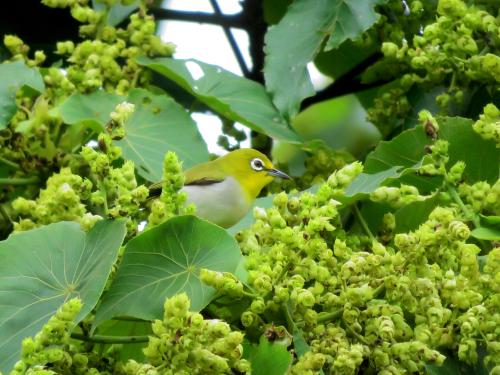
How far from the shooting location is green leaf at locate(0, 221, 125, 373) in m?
2.24

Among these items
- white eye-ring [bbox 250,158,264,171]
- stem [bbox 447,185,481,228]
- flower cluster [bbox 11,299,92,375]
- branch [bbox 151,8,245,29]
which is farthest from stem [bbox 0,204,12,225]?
stem [bbox 447,185,481,228]

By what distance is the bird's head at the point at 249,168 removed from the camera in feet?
12.3

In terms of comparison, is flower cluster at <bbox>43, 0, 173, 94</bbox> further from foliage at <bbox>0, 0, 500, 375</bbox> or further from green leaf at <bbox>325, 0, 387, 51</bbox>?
green leaf at <bbox>325, 0, 387, 51</bbox>

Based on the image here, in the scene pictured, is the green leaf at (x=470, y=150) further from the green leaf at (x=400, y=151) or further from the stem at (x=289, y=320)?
the stem at (x=289, y=320)

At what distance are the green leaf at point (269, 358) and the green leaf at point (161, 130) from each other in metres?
1.41

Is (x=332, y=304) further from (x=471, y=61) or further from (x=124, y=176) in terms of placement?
(x=471, y=61)

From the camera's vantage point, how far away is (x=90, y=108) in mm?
3381

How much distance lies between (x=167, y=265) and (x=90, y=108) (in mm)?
1186

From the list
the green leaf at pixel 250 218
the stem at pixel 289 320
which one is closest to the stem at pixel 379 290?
the stem at pixel 289 320

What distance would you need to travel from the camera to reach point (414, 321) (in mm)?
2191

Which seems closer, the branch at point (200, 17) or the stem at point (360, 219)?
the stem at point (360, 219)

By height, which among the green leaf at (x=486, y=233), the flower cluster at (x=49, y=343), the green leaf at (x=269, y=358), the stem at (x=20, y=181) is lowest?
the stem at (x=20, y=181)

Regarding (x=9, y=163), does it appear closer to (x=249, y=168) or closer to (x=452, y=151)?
(x=249, y=168)

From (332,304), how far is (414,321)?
0.55 ft
